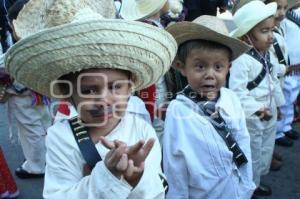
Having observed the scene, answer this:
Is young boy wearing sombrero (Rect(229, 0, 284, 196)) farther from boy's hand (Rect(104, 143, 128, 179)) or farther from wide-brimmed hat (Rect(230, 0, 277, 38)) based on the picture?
boy's hand (Rect(104, 143, 128, 179))

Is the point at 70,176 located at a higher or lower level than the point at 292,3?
lower

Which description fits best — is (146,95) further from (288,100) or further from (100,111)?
(288,100)

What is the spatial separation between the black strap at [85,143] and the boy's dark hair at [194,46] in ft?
3.04

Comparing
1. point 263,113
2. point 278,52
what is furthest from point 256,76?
point 278,52

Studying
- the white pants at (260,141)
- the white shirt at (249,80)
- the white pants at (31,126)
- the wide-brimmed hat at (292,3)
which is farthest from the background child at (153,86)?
the wide-brimmed hat at (292,3)

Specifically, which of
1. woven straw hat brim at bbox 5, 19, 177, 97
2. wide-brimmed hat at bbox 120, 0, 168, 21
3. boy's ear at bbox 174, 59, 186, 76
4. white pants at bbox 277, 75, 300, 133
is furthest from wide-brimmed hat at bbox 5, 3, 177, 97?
white pants at bbox 277, 75, 300, 133

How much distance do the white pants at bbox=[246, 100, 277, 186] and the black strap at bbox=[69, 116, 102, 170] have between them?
6.19ft

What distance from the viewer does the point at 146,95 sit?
3.52 meters

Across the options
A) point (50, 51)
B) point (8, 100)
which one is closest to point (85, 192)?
point (50, 51)

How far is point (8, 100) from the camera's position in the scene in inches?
164

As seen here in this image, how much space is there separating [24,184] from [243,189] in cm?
253

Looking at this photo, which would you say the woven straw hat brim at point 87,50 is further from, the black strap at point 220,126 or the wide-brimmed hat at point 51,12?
the black strap at point 220,126

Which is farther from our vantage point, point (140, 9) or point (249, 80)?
point (140, 9)

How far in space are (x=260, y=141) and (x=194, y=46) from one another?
1.41 metres
